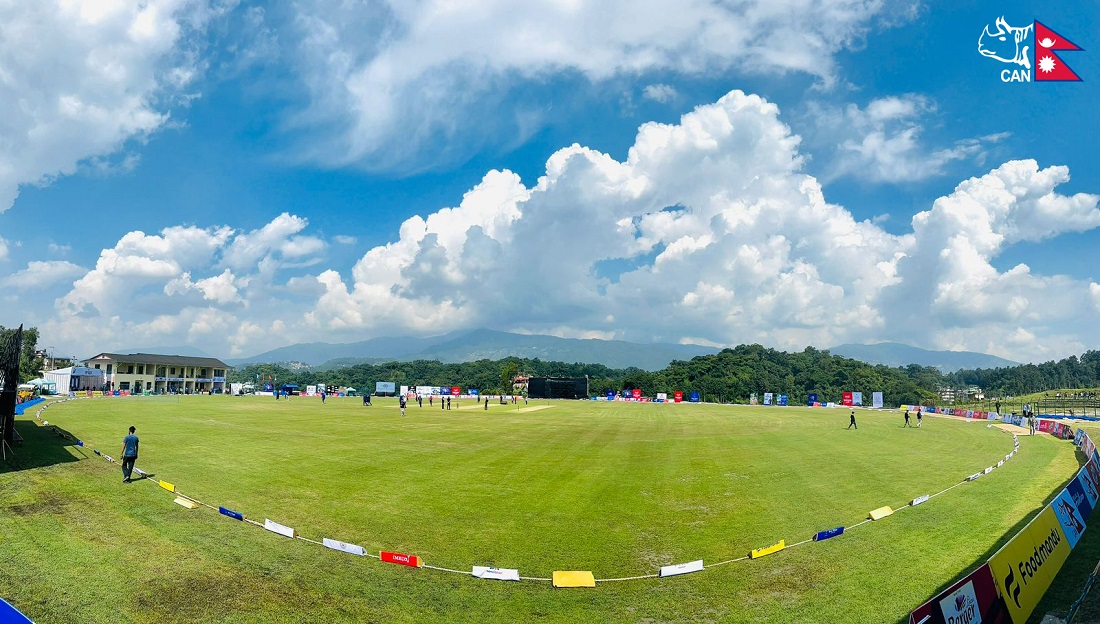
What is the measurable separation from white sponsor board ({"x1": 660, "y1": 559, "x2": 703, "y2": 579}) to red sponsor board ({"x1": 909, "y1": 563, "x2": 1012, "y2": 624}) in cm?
545

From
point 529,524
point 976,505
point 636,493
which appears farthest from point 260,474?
point 976,505

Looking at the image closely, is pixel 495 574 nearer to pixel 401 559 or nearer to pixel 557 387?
pixel 401 559

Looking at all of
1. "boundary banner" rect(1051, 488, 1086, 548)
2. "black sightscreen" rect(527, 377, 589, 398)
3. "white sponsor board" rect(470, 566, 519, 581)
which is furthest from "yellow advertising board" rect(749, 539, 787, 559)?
"black sightscreen" rect(527, 377, 589, 398)

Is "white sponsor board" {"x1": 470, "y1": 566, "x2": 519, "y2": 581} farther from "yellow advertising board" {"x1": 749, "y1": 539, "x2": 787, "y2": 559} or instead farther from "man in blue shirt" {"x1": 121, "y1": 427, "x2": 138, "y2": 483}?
"man in blue shirt" {"x1": 121, "y1": 427, "x2": 138, "y2": 483}

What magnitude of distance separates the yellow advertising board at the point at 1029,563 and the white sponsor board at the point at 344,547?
47.1 feet

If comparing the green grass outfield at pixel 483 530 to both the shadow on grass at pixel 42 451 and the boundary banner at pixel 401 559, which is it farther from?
the boundary banner at pixel 401 559

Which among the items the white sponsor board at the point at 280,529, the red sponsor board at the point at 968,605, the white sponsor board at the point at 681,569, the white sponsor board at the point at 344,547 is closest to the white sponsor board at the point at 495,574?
the white sponsor board at the point at 344,547

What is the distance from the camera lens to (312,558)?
13.9 m

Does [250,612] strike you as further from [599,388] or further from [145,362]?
[599,388]

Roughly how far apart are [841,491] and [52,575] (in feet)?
85.6

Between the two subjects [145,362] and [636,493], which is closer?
[636,493]

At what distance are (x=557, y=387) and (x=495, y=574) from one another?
125m

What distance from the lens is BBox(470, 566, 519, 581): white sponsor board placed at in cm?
1327

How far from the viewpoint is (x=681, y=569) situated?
13773mm
